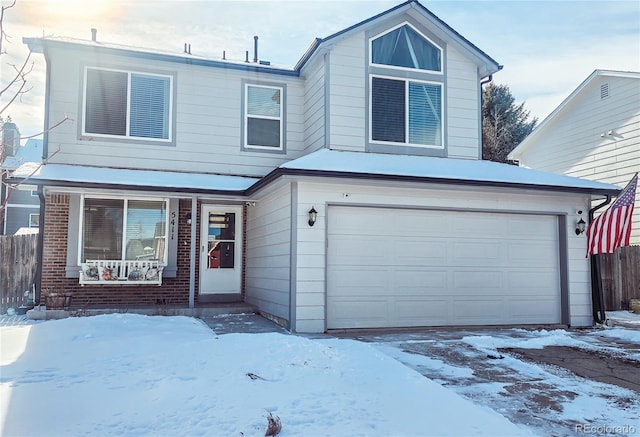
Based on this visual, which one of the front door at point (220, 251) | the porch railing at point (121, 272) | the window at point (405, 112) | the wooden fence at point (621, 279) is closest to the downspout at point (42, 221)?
the porch railing at point (121, 272)

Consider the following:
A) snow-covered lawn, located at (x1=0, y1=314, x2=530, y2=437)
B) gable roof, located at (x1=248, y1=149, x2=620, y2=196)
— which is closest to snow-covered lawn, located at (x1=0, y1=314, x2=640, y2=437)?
snow-covered lawn, located at (x1=0, y1=314, x2=530, y2=437)

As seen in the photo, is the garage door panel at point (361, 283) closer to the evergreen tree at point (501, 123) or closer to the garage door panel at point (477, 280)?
the garage door panel at point (477, 280)

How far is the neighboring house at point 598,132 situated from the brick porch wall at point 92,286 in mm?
11361

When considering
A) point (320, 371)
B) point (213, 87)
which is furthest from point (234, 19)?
point (320, 371)

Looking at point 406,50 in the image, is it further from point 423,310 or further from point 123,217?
point 123,217

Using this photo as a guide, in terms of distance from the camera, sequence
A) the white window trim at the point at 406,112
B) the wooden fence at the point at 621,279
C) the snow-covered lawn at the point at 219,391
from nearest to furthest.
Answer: the snow-covered lawn at the point at 219,391 < the white window trim at the point at 406,112 < the wooden fence at the point at 621,279

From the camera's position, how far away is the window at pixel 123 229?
10.4 meters

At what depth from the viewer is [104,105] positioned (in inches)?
429

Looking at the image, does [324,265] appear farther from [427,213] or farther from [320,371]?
[320,371]

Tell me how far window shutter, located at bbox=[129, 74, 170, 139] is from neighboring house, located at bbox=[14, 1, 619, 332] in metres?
0.03

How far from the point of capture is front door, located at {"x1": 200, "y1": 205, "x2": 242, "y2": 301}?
11586mm

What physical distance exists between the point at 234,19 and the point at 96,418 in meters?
6.26

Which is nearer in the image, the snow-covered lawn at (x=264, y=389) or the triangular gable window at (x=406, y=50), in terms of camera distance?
the snow-covered lawn at (x=264, y=389)

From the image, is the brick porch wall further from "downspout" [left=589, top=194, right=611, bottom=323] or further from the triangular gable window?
"downspout" [left=589, top=194, right=611, bottom=323]
